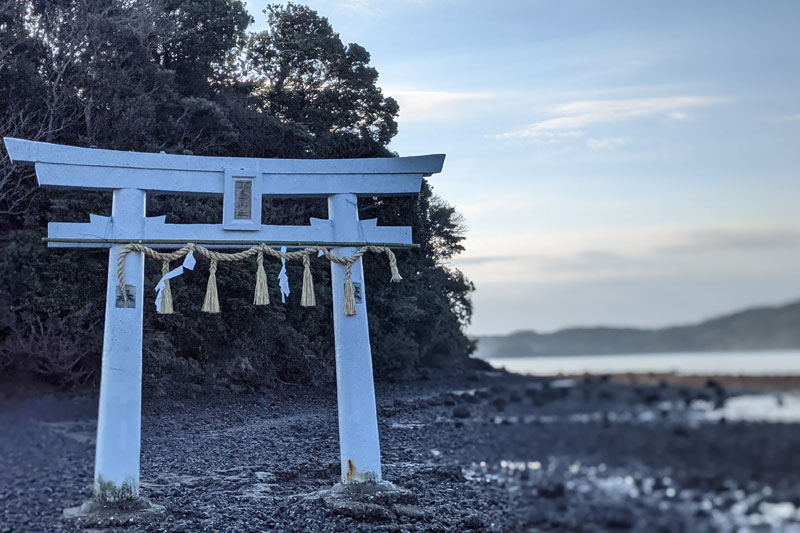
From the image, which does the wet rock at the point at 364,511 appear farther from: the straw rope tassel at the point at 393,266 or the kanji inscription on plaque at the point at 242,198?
the kanji inscription on plaque at the point at 242,198

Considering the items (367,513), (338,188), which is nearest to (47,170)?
(338,188)

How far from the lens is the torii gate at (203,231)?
4422mm

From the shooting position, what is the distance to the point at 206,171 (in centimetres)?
480

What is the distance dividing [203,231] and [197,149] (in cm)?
618

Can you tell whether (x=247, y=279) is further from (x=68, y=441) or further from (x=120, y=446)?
(x=120, y=446)

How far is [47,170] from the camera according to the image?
454 centimetres

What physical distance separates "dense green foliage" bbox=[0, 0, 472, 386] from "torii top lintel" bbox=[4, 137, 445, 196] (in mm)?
3989

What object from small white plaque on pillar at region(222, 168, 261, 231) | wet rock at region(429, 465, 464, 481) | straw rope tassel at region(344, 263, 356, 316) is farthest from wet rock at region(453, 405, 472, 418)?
small white plaque on pillar at region(222, 168, 261, 231)

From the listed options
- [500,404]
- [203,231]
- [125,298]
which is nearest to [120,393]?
[125,298]

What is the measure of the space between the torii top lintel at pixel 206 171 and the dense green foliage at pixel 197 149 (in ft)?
13.1

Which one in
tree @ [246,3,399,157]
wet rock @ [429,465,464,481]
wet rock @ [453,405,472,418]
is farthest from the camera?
tree @ [246,3,399,157]

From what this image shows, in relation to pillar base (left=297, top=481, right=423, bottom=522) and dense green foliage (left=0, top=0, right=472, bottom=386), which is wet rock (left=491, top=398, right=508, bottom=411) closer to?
pillar base (left=297, top=481, right=423, bottom=522)

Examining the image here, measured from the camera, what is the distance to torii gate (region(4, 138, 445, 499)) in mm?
4422

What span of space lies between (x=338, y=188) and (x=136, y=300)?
1.67 m
